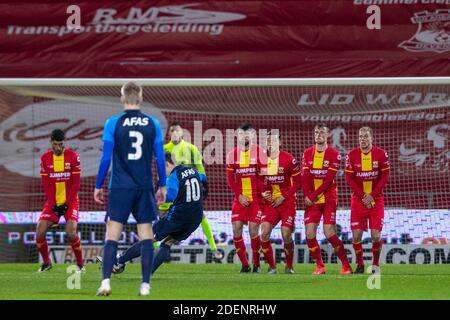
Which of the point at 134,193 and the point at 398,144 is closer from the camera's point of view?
the point at 134,193

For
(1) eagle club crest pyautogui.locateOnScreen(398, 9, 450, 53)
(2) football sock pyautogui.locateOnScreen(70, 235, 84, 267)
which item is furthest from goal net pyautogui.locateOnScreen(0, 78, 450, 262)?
(2) football sock pyautogui.locateOnScreen(70, 235, 84, 267)

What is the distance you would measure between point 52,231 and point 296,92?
5.59m

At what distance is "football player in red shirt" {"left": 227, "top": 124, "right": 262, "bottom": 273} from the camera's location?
51.7 ft

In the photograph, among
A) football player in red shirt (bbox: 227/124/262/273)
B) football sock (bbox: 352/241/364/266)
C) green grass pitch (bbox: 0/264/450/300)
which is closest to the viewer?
green grass pitch (bbox: 0/264/450/300)

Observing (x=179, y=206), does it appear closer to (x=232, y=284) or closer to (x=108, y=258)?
(x=232, y=284)

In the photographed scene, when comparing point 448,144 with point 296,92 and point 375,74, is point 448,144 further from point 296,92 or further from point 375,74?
point 296,92

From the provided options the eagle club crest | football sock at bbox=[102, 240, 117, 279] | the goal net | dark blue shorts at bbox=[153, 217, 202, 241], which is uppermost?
the eagle club crest

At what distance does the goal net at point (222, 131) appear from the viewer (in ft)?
65.2

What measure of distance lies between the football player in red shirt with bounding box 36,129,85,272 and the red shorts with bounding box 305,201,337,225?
3550 millimetres

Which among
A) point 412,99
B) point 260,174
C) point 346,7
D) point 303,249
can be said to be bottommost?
point 303,249

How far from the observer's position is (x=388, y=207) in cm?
1969

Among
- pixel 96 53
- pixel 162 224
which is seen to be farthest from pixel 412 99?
pixel 162 224

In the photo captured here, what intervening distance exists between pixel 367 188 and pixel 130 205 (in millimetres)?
6043

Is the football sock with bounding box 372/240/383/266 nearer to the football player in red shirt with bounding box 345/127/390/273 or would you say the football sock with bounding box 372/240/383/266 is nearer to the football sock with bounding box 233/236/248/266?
the football player in red shirt with bounding box 345/127/390/273
